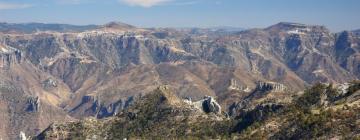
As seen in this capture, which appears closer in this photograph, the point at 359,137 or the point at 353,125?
the point at 359,137

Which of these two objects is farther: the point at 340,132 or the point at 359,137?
the point at 340,132

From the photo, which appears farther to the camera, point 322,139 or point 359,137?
point 322,139
